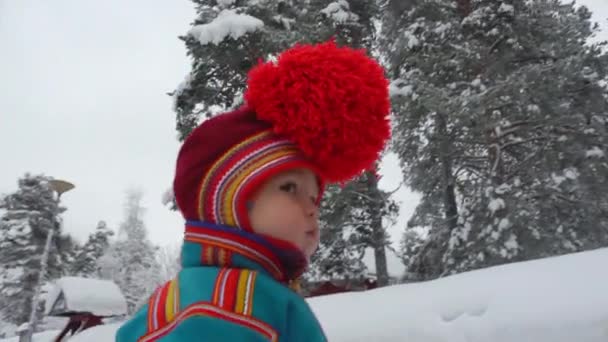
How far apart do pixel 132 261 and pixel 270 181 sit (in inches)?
1733

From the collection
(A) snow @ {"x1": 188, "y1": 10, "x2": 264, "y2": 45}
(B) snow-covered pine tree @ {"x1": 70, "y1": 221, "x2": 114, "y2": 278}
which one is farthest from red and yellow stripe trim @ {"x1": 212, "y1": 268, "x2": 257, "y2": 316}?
(B) snow-covered pine tree @ {"x1": 70, "y1": 221, "x2": 114, "y2": 278}

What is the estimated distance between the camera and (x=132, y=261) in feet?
139

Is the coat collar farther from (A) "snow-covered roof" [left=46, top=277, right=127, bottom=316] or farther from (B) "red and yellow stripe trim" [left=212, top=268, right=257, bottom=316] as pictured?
(A) "snow-covered roof" [left=46, top=277, right=127, bottom=316]

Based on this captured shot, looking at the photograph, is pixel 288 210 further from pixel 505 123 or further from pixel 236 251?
pixel 505 123

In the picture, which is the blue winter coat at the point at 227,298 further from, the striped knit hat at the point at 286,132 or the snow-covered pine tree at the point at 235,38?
the snow-covered pine tree at the point at 235,38

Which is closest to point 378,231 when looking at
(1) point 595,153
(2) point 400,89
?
(2) point 400,89

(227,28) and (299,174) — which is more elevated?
(227,28)

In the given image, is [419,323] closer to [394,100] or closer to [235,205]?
[235,205]

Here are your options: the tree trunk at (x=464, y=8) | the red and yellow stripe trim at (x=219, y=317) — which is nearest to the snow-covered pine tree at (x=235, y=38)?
the tree trunk at (x=464, y=8)

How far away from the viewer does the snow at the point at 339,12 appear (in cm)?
1277

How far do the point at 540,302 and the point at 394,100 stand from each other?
7.83 metres

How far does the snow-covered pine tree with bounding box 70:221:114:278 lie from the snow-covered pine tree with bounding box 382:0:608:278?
31.5 meters

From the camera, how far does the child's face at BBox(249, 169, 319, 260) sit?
1.44 meters

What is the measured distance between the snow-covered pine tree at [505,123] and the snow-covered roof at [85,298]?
6.69m
